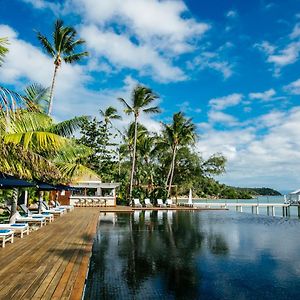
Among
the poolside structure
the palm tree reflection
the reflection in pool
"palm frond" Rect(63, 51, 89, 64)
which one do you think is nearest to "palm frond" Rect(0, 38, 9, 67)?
the reflection in pool

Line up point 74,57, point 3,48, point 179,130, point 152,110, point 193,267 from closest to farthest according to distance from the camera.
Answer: point 3,48
point 193,267
point 74,57
point 152,110
point 179,130

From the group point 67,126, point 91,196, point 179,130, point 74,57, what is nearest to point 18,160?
point 67,126

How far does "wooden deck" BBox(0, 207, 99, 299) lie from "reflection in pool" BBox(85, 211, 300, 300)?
1.49ft

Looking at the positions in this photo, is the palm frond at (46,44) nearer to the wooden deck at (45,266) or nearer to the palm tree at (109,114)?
the wooden deck at (45,266)

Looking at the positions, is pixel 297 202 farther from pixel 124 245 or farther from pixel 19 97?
pixel 19 97

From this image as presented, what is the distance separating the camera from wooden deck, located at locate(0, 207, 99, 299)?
4.48 metres

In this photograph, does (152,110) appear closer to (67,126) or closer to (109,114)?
(109,114)

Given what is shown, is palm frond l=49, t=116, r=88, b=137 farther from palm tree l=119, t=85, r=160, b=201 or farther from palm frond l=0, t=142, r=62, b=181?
palm tree l=119, t=85, r=160, b=201

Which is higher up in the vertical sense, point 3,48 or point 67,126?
point 3,48

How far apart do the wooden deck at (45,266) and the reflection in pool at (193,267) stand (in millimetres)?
453

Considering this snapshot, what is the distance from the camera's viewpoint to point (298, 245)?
10.6m

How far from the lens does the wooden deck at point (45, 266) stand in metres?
4.48

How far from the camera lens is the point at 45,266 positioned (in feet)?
19.6

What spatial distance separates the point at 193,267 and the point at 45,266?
Result: 10.9 feet
